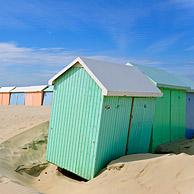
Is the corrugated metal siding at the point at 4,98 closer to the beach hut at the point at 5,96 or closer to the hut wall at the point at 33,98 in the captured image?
the beach hut at the point at 5,96

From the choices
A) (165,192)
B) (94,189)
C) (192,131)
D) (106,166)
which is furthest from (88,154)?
(192,131)

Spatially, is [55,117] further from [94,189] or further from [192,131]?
[192,131]

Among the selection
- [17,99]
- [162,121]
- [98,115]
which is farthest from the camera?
[17,99]

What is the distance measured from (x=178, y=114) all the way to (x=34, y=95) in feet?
58.9

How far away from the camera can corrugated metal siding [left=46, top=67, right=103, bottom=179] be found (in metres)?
6.89

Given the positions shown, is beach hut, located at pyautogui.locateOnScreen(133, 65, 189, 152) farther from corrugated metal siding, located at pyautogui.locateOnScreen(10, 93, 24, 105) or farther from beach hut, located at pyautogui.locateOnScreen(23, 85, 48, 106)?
corrugated metal siding, located at pyautogui.locateOnScreen(10, 93, 24, 105)

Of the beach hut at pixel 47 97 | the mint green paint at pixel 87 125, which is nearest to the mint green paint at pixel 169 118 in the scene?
the mint green paint at pixel 87 125

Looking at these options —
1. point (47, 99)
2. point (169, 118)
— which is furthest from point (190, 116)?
point (47, 99)

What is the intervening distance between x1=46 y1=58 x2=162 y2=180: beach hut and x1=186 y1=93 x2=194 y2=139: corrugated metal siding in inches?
147

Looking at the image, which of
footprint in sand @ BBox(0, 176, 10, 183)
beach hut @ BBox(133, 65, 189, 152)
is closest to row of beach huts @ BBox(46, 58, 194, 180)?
beach hut @ BBox(133, 65, 189, 152)

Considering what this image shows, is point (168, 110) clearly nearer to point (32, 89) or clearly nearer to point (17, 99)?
point (32, 89)

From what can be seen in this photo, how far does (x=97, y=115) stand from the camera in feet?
22.3

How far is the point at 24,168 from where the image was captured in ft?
27.4

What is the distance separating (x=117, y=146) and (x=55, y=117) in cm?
188
